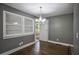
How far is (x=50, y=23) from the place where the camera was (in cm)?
166

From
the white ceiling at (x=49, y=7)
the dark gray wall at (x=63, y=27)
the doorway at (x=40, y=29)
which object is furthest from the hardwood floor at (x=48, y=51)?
the white ceiling at (x=49, y=7)

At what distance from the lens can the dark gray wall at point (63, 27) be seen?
1295 mm

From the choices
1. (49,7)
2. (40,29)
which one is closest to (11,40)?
(40,29)

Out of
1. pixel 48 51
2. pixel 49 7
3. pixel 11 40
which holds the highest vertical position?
pixel 49 7

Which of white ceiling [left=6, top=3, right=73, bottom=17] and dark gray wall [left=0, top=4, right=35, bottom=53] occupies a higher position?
white ceiling [left=6, top=3, right=73, bottom=17]

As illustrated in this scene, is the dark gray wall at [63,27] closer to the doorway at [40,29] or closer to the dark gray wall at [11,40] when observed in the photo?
the doorway at [40,29]

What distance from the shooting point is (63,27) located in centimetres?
139

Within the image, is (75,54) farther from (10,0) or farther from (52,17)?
(10,0)

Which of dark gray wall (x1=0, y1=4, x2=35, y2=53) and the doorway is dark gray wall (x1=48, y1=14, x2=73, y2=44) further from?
dark gray wall (x1=0, y1=4, x2=35, y2=53)

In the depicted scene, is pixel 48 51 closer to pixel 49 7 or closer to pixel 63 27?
pixel 63 27

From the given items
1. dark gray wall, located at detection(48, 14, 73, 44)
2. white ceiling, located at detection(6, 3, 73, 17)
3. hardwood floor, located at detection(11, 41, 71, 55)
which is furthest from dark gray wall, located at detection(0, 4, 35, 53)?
dark gray wall, located at detection(48, 14, 73, 44)

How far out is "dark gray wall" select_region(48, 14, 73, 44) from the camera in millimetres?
1295
